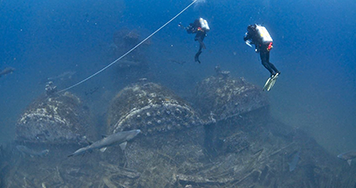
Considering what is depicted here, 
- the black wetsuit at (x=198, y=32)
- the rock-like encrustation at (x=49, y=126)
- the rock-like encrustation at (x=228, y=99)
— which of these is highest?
the black wetsuit at (x=198, y=32)

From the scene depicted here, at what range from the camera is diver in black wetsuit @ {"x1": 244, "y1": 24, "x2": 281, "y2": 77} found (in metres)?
5.90

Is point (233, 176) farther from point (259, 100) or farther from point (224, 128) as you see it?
point (259, 100)

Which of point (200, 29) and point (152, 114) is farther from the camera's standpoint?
point (200, 29)

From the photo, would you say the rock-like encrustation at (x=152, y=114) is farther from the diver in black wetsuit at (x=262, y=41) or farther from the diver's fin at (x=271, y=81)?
the diver in black wetsuit at (x=262, y=41)

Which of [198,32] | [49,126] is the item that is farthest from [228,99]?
[49,126]

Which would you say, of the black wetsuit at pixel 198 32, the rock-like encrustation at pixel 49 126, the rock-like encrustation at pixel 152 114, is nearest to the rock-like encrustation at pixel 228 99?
the rock-like encrustation at pixel 152 114

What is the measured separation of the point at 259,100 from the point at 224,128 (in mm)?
2565

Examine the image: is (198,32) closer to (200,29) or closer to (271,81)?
(200,29)

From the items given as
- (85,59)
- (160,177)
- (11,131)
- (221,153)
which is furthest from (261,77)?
(11,131)

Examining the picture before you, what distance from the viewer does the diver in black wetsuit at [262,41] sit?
590cm

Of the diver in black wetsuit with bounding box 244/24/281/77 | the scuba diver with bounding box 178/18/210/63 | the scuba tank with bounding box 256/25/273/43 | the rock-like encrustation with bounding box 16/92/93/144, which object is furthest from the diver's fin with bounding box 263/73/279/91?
the rock-like encrustation with bounding box 16/92/93/144

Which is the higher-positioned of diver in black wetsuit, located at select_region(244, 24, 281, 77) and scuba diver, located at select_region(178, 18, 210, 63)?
scuba diver, located at select_region(178, 18, 210, 63)

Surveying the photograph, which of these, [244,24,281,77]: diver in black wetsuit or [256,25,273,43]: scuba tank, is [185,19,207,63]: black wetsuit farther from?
[256,25,273,43]: scuba tank

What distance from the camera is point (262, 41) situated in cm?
592
